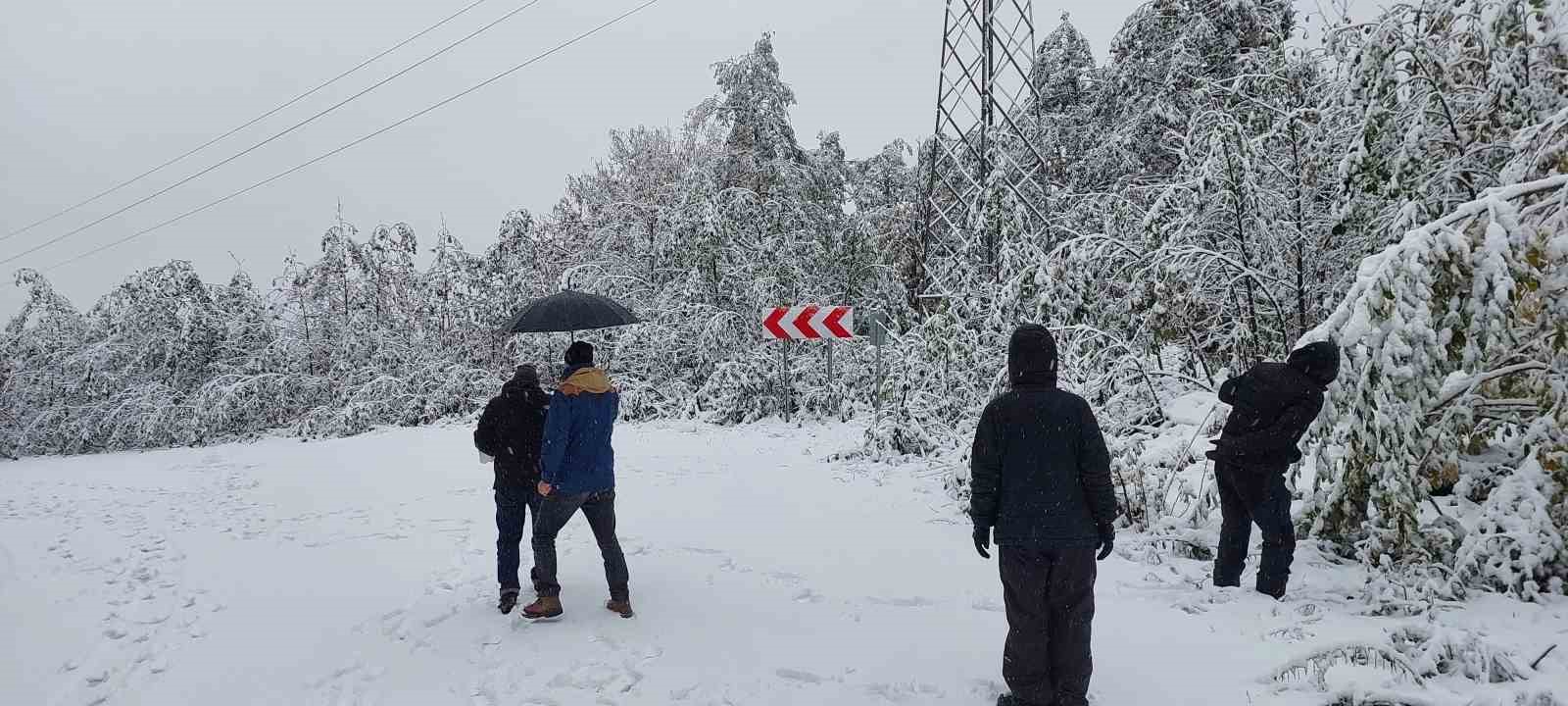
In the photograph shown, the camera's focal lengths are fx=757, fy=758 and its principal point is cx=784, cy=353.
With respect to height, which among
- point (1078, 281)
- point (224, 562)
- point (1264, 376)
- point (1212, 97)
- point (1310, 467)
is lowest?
point (224, 562)

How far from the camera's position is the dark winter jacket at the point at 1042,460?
3.25 metres

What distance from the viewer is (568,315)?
5.84 metres

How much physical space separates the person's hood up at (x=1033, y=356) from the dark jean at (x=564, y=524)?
2727mm

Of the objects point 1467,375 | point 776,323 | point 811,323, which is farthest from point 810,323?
point 1467,375

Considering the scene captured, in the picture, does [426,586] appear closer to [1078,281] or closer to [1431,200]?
[1078,281]

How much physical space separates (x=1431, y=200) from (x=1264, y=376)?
1.81 m

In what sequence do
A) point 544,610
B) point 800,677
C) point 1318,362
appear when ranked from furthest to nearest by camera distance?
point 544,610
point 1318,362
point 800,677

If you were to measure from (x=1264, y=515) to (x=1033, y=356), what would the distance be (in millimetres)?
2222

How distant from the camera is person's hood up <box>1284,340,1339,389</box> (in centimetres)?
404

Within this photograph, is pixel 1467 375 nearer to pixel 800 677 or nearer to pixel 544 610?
pixel 800 677

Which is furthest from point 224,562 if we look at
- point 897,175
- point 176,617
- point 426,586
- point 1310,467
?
point 897,175

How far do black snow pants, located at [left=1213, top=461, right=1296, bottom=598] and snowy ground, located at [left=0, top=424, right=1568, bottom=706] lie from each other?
180 mm

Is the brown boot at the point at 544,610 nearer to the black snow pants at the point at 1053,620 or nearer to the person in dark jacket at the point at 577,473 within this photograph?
the person in dark jacket at the point at 577,473

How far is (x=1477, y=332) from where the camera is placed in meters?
Result: 3.71
